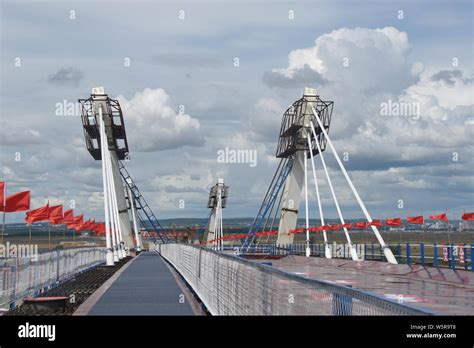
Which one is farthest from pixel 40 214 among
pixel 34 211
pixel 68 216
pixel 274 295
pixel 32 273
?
pixel 274 295

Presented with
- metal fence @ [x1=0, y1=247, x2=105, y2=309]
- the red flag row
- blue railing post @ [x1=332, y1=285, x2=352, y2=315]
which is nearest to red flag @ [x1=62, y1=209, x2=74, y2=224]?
the red flag row

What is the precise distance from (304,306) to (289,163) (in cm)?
6155

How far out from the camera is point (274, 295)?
10.7m

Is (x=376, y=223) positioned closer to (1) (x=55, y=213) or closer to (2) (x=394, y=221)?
(2) (x=394, y=221)

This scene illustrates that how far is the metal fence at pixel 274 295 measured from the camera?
7623mm

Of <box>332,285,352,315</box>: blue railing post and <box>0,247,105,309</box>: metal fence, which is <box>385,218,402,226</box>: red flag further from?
<box>332,285,352,315</box>: blue railing post

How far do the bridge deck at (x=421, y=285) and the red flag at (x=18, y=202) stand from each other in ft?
42.2

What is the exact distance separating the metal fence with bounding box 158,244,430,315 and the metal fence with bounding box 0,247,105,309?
5.19 m

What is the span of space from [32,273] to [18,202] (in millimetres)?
8043

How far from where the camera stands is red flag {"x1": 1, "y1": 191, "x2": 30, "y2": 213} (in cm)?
3047
